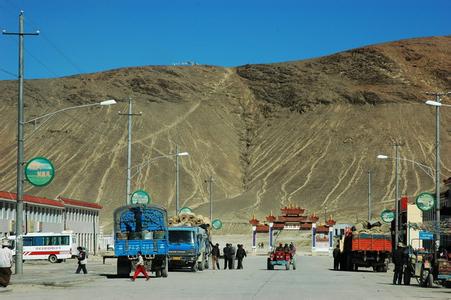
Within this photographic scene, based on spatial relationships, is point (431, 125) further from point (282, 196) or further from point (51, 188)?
point (51, 188)

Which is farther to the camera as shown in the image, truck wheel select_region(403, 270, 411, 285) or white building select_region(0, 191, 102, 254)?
white building select_region(0, 191, 102, 254)

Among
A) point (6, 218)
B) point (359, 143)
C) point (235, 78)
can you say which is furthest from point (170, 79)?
point (6, 218)

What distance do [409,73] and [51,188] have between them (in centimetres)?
7407

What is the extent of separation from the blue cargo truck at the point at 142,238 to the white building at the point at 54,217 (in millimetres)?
28809

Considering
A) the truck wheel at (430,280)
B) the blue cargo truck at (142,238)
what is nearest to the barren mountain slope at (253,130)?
the blue cargo truck at (142,238)

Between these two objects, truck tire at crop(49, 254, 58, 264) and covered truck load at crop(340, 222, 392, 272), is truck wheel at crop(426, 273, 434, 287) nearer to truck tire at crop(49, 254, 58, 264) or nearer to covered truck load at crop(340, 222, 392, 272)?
covered truck load at crop(340, 222, 392, 272)

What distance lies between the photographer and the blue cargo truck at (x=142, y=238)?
119 ft

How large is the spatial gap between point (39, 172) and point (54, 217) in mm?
Result: 50901

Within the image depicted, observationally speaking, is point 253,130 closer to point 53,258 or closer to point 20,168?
point 53,258

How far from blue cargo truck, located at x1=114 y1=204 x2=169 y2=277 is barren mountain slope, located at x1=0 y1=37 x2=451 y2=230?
7666 cm

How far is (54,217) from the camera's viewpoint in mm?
83250

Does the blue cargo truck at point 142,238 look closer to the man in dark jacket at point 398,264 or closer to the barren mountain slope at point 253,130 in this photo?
the man in dark jacket at point 398,264

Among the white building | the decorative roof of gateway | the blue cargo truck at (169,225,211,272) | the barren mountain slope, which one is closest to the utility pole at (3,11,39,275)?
the blue cargo truck at (169,225,211,272)

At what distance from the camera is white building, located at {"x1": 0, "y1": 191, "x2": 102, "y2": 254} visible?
227 ft
